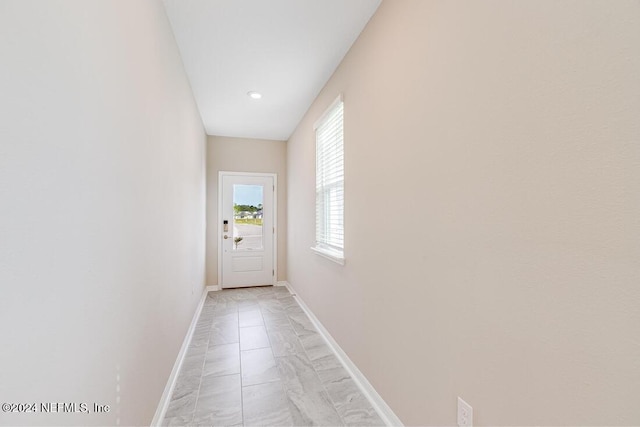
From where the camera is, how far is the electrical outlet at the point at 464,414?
1119mm

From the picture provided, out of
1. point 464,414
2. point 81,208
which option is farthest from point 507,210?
point 81,208

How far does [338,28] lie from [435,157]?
54.9 inches

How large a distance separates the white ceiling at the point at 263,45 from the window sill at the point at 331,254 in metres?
1.78

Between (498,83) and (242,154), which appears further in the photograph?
(242,154)

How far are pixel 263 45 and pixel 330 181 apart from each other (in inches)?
52.7

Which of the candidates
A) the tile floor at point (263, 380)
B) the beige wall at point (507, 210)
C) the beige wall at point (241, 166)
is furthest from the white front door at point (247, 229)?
the beige wall at point (507, 210)

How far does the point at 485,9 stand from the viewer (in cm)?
104

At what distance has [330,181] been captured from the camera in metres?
2.83

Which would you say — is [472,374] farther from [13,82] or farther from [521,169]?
[13,82]

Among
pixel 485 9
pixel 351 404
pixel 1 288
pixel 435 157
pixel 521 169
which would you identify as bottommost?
pixel 351 404

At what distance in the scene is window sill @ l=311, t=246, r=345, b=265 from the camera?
2420 millimetres

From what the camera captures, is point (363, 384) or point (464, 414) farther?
point (363, 384)

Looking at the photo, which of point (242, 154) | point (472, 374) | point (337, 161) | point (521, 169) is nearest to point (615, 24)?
point (521, 169)

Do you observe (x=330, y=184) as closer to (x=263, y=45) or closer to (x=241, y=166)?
(x=263, y=45)
